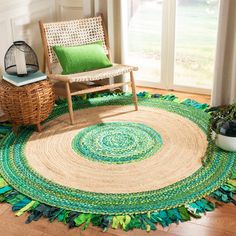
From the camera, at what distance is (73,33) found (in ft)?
11.7

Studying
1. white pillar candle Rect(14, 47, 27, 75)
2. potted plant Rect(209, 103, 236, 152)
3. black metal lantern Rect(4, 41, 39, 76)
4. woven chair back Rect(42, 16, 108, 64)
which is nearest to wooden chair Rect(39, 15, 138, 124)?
woven chair back Rect(42, 16, 108, 64)

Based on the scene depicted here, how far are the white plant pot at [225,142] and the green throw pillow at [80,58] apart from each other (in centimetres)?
118

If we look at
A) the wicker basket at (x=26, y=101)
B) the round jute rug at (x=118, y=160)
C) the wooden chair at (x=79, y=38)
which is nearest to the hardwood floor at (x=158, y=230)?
the round jute rug at (x=118, y=160)

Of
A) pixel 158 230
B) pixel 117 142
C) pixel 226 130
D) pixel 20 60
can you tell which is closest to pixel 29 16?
pixel 20 60

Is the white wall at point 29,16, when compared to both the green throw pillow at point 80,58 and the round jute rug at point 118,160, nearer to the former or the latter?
the green throw pillow at point 80,58

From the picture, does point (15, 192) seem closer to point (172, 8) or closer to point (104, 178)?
point (104, 178)

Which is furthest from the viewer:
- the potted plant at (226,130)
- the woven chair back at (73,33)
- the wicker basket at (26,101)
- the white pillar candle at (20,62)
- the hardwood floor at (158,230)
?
the woven chair back at (73,33)

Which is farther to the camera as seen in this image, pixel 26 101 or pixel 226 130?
pixel 26 101

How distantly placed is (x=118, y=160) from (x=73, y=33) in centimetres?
140

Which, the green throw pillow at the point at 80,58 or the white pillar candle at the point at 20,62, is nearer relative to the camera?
the white pillar candle at the point at 20,62

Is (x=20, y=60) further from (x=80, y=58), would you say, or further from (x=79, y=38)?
(x=79, y=38)

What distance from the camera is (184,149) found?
2.77m

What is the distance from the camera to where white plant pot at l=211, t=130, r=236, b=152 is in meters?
2.65

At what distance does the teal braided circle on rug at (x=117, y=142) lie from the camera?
2711mm
